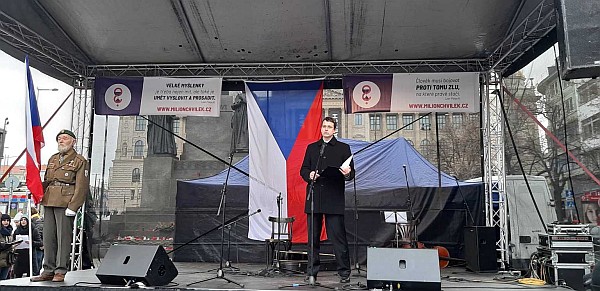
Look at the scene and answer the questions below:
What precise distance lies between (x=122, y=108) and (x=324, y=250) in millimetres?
3896

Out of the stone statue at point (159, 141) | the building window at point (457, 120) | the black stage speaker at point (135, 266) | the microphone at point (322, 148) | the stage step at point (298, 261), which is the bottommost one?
the stage step at point (298, 261)

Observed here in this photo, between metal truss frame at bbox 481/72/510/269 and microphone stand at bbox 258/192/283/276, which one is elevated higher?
metal truss frame at bbox 481/72/510/269

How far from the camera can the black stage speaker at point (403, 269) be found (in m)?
3.57

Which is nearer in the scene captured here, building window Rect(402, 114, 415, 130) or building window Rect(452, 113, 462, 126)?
building window Rect(402, 114, 415, 130)

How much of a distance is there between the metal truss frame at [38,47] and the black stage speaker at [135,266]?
3.24 m

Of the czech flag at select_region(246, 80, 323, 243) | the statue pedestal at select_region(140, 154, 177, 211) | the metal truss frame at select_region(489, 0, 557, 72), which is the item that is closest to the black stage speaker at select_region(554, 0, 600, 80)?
the metal truss frame at select_region(489, 0, 557, 72)

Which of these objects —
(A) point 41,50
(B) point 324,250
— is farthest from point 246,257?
Answer: (A) point 41,50

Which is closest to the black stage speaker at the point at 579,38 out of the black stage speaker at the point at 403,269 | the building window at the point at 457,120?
the black stage speaker at the point at 403,269

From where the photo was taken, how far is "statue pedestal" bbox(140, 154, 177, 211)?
43.5ft

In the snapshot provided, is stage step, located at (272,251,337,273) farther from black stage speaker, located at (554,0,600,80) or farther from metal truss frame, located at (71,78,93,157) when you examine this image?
black stage speaker, located at (554,0,600,80)

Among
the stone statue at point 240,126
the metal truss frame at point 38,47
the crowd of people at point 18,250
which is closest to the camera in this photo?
the metal truss frame at point 38,47

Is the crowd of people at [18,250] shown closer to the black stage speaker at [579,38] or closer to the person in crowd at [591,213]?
the black stage speaker at [579,38]

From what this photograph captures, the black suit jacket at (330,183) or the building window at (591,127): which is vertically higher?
the building window at (591,127)

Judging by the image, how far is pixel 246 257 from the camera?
25.6 ft
